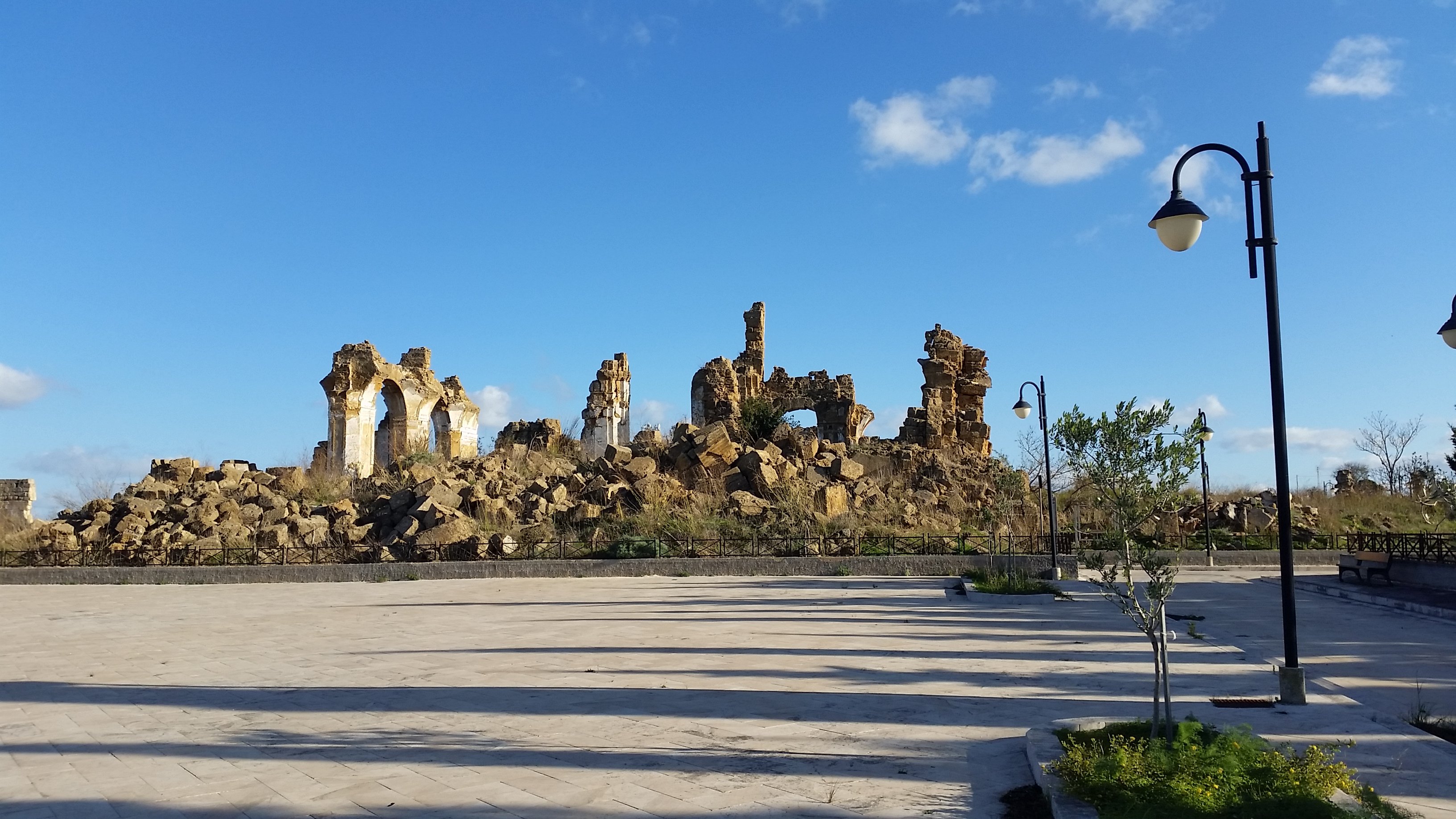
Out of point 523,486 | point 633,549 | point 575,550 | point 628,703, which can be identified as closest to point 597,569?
point 633,549

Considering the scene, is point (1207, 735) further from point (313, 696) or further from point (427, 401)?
point (427, 401)

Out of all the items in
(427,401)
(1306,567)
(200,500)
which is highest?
(427,401)

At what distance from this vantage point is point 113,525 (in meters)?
24.4

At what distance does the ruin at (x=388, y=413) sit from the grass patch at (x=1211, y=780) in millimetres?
26684

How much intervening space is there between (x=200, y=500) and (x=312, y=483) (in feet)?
9.54

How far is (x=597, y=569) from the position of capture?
20.7m

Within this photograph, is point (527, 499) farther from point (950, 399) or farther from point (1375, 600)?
point (1375, 600)

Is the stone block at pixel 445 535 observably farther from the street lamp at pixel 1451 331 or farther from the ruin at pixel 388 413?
the street lamp at pixel 1451 331

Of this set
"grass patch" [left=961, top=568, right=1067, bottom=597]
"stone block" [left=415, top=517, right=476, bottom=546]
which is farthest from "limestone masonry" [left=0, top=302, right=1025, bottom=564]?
"grass patch" [left=961, top=568, right=1067, bottom=597]

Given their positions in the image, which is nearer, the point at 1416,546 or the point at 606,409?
the point at 1416,546

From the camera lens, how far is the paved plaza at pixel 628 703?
210 inches

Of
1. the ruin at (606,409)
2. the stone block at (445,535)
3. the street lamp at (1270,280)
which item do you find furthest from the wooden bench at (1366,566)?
the ruin at (606,409)

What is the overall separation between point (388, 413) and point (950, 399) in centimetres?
1861

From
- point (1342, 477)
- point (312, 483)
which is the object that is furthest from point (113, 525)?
point (1342, 477)
